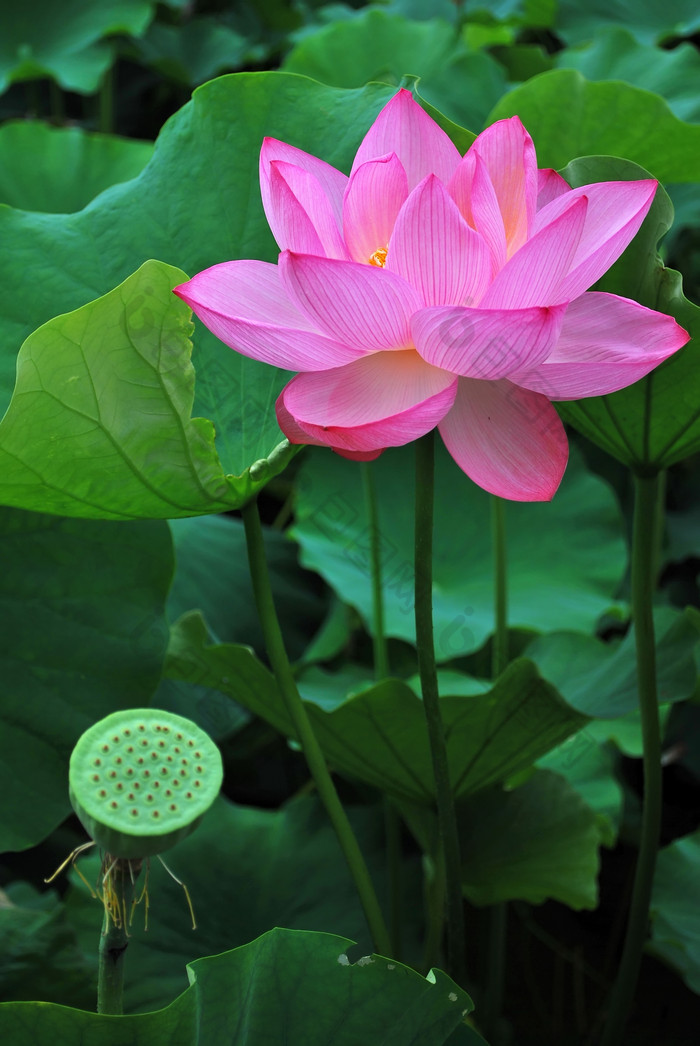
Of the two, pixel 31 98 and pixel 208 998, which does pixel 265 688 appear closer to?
pixel 208 998

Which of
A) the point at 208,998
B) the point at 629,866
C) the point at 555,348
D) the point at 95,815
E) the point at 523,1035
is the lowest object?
the point at 523,1035

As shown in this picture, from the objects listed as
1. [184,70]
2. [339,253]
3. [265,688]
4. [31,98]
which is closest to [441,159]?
[339,253]

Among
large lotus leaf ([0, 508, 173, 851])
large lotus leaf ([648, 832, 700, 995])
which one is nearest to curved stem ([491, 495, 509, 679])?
large lotus leaf ([648, 832, 700, 995])

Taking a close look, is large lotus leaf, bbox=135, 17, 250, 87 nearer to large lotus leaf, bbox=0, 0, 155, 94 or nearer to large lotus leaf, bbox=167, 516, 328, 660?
large lotus leaf, bbox=0, 0, 155, 94

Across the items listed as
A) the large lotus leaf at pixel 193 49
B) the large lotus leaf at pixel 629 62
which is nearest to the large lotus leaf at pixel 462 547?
the large lotus leaf at pixel 629 62

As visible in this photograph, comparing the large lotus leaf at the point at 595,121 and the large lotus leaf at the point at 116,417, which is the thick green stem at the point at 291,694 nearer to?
the large lotus leaf at the point at 116,417
